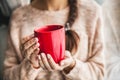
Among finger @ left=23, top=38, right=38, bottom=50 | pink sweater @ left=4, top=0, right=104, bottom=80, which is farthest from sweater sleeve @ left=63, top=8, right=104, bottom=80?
finger @ left=23, top=38, right=38, bottom=50

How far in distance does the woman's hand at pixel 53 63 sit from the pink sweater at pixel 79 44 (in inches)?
1.0

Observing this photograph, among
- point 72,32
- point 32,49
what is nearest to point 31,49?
point 32,49

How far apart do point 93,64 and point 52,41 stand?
14cm

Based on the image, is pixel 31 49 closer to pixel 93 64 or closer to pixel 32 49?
pixel 32 49

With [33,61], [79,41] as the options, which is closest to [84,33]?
[79,41]

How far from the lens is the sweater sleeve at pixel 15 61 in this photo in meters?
0.66

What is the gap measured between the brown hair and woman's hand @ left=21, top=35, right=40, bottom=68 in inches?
3.0

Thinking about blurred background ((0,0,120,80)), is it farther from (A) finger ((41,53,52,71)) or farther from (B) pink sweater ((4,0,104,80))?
(A) finger ((41,53,52,71))

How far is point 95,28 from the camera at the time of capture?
2.19ft

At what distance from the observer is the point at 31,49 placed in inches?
23.9

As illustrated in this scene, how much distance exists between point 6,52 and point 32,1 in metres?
0.12

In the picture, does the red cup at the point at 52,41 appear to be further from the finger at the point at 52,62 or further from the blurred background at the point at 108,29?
the blurred background at the point at 108,29

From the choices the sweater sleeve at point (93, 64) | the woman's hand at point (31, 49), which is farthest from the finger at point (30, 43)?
the sweater sleeve at point (93, 64)

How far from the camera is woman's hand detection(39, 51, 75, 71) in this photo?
59 cm
